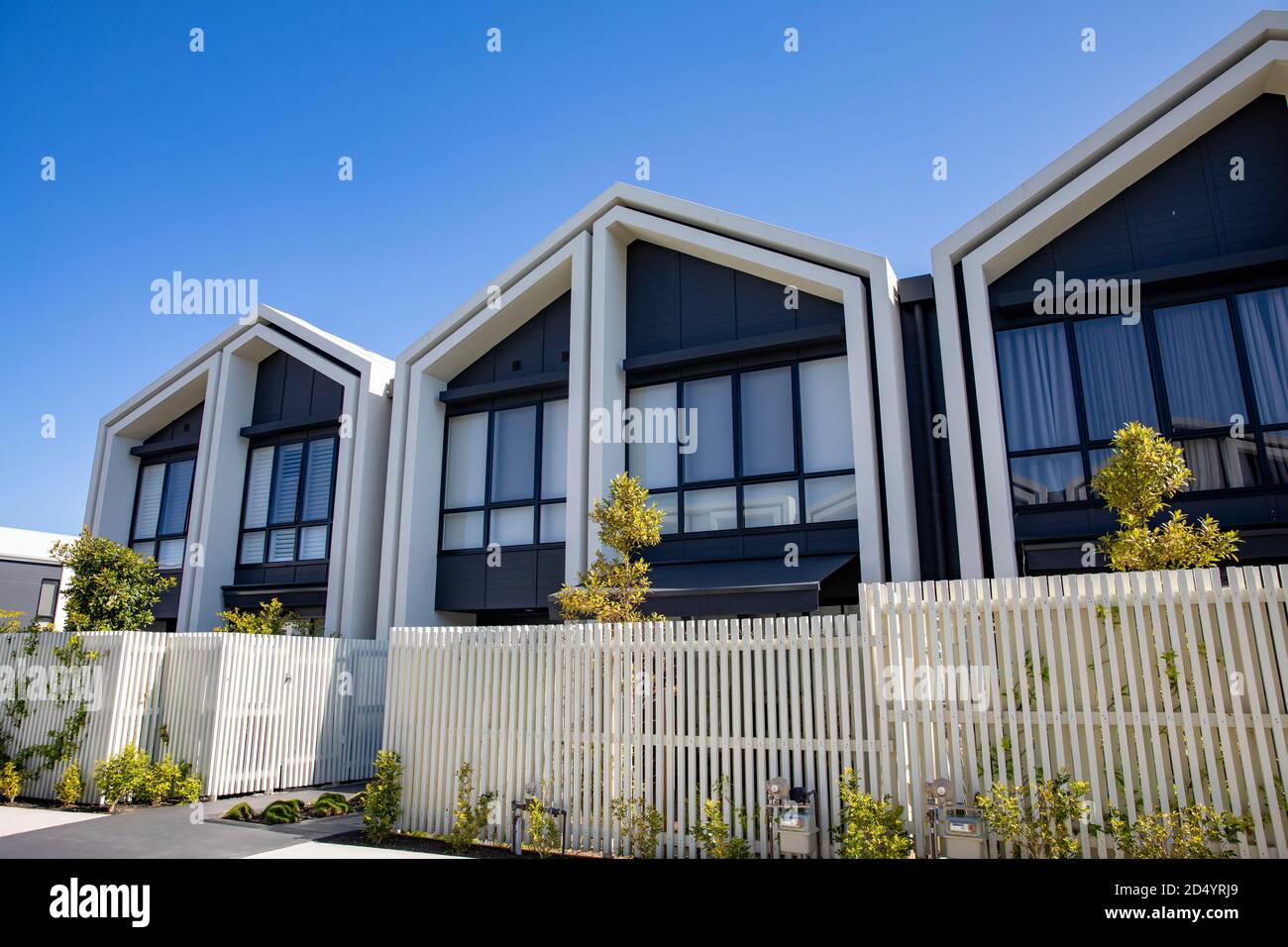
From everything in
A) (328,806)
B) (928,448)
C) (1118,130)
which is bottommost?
(328,806)

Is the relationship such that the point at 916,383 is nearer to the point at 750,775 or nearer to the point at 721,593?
the point at 721,593

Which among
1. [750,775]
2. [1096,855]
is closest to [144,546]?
[750,775]

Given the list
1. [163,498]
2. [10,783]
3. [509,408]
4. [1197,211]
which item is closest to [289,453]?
[163,498]

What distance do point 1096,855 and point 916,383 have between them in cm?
815

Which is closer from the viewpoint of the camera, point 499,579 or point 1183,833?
point 1183,833

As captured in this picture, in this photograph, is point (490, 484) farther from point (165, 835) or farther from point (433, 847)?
point (433, 847)

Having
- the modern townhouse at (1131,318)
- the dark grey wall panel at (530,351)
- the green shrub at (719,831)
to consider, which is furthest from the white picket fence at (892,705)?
the dark grey wall panel at (530,351)

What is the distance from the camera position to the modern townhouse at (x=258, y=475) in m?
18.0

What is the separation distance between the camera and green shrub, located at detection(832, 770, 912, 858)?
7121 millimetres

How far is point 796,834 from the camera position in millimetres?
7656

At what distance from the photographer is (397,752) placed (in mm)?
10133

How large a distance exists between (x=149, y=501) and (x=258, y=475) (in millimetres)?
4227

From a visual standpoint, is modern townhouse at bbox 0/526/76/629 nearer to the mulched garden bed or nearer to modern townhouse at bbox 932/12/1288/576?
the mulched garden bed
